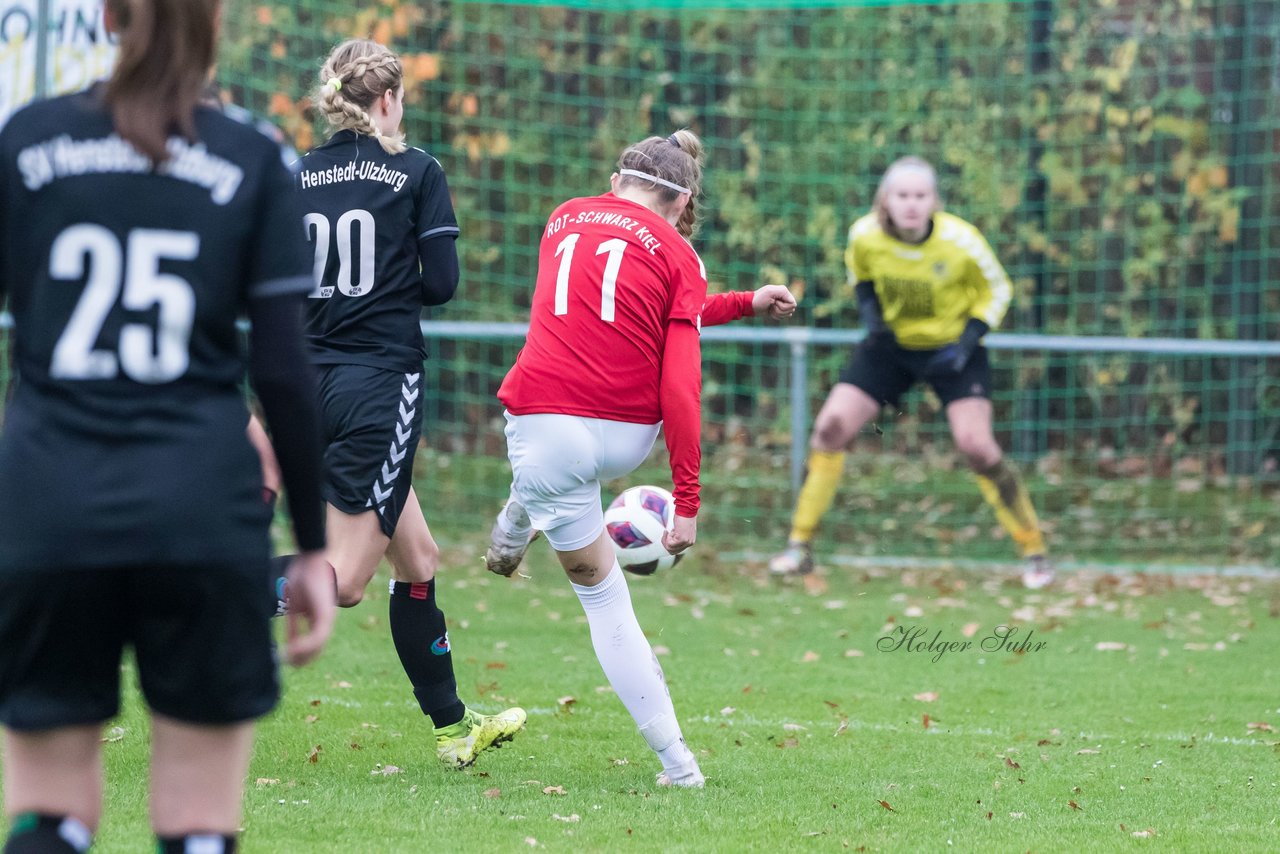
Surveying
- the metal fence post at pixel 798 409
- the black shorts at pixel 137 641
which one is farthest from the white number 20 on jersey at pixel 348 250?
the metal fence post at pixel 798 409

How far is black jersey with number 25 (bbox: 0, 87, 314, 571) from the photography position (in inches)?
78.5

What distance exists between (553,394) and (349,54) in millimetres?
1125

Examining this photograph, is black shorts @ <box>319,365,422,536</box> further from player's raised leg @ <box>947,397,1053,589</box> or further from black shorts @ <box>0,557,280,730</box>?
player's raised leg @ <box>947,397,1053,589</box>

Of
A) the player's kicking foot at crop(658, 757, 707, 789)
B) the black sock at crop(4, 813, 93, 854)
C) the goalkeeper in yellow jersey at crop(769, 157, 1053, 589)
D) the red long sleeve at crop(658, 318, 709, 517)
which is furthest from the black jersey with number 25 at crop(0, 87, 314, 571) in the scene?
the goalkeeper in yellow jersey at crop(769, 157, 1053, 589)

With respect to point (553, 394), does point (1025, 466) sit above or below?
below

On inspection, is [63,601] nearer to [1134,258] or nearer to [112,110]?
[112,110]

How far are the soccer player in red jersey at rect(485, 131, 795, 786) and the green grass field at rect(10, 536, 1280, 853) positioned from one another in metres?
0.43

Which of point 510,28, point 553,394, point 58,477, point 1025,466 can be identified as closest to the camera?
point 58,477

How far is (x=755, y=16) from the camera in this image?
→ 12.4 metres

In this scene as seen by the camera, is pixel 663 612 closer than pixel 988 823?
No

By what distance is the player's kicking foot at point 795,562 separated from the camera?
8.69 m

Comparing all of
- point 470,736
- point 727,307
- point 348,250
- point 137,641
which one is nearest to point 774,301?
point 727,307

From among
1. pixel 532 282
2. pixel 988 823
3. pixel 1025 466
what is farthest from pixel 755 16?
pixel 988 823

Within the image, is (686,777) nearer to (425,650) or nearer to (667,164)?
(425,650)
